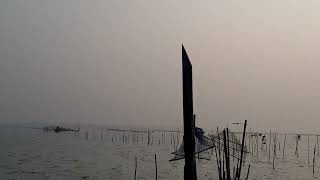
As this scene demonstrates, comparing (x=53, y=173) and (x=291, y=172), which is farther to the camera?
(x=291, y=172)

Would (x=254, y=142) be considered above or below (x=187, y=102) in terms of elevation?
below

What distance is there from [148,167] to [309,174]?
1572cm

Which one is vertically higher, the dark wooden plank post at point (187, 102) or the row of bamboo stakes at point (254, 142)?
the dark wooden plank post at point (187, 102)

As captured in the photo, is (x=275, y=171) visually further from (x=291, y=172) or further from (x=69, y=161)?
(x=69, y=161)

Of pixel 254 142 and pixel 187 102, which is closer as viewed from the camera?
pixel 187 102

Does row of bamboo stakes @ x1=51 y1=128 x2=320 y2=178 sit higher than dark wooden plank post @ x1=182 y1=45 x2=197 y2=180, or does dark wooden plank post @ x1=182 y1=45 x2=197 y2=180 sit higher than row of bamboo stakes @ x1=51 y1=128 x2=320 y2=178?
dark wooden plank post @ x1=182 y1=45 x2=197 y2=180

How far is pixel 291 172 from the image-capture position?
4522cm

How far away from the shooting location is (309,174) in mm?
43875

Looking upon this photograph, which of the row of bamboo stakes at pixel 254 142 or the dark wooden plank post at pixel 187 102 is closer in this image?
the dark wooden plank post at pixel 187 102

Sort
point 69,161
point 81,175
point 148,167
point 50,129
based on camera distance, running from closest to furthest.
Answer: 1. point 81,175
2. point 148,167
3. point 69,161
4. point 50,129

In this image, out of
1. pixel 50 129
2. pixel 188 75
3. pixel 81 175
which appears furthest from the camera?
pixel 50 129

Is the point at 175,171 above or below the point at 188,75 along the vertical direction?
below

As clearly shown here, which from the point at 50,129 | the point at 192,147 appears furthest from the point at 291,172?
the point at 50,129

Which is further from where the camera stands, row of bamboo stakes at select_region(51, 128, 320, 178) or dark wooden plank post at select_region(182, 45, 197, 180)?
row of bamboo stakes at select_region(51, 128, 320, 178)
